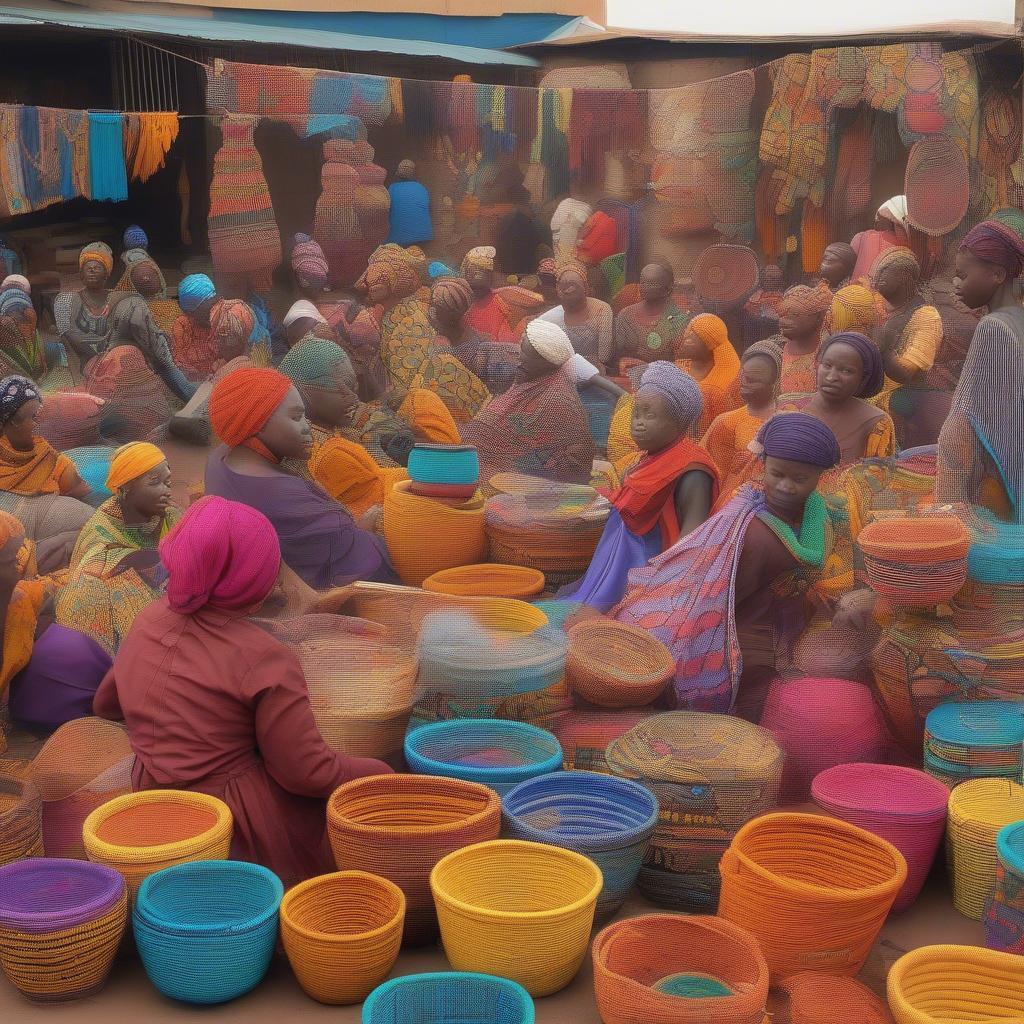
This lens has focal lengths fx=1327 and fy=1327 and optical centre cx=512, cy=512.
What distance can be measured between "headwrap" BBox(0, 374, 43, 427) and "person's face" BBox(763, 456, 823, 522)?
3113mm

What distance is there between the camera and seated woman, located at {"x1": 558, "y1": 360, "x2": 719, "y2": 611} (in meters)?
4.89

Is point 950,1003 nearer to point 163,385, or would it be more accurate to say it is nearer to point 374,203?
point 163,385

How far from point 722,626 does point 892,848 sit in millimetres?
1169

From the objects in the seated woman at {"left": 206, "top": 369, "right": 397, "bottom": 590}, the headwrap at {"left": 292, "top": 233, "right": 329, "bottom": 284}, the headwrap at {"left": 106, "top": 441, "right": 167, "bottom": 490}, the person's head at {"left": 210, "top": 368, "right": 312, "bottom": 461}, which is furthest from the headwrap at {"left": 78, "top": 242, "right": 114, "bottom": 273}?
the headwrap at {"left": 106, "top": 441, "right": 167, "bottom": 490}

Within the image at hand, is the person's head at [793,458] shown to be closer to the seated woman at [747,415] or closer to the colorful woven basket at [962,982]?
the seated woman at [747,415]

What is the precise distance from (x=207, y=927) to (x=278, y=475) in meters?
2.34

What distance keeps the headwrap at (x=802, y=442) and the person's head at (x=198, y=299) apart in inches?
247

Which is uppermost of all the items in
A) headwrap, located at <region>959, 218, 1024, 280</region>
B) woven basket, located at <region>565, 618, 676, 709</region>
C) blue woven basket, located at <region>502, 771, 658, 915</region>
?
headwrap, located at <region>959, 218, 1024, 280</region>

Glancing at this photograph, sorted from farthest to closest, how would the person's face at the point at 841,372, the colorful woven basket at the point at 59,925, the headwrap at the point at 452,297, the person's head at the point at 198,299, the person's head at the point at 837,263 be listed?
the person's head at the point at 198,299, the person's head at the point at 837,263, the headwrap at the point at 452,297, the person's face at the point at 841,372, the colorful woven basket at the point at 59,925

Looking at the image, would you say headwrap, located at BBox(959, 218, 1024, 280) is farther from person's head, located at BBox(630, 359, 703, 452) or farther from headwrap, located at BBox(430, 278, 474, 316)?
headwrap, located at BBox(430, 278, 474, 316)

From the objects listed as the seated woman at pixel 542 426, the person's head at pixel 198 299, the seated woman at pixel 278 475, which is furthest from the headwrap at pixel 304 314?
the seated woman at pixel 278 475

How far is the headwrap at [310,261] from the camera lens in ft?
33.6

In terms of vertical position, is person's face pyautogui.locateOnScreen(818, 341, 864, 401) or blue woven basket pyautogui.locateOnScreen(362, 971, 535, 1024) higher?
person's face pyautogui.locateOnScreen(818, 341, 864, 401)

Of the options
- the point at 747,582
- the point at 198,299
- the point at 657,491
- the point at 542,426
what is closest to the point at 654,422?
the point at 657,491
